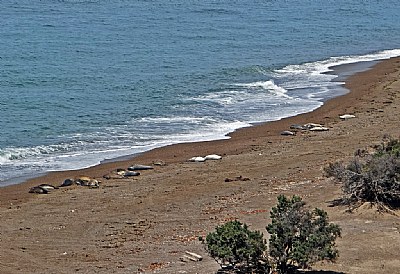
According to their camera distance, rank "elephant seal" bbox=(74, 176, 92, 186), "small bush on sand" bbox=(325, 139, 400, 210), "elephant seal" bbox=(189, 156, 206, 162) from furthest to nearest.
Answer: "elephant seal" bbox=(189, 156, 206, 162) → "elephant seal" bbox=(74, 176, 92, 186) → "small bush on sand" bbox=(325, 139, 400, 210)

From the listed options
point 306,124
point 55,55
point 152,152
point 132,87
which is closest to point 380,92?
point 306,124

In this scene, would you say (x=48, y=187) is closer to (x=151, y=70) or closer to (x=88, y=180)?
(x=88, y=180)

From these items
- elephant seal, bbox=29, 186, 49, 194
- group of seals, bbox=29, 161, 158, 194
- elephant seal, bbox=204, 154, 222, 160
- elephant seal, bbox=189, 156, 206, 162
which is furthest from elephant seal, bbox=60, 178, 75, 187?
elephant seal, bbox=204, 154, 222, 160

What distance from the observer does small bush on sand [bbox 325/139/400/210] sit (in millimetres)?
19172

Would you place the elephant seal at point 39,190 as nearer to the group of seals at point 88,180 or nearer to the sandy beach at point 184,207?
the group of seals at point 88,180

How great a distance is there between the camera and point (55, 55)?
49.0m

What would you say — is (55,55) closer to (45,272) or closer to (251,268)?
(45,272)

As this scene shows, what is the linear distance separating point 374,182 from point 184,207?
18.4 feet

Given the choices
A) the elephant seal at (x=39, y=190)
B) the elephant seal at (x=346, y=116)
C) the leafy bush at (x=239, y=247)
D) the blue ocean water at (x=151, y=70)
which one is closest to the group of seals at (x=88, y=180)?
the elephant seal at (x=39, y=190)

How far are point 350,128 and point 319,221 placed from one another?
1738 cm

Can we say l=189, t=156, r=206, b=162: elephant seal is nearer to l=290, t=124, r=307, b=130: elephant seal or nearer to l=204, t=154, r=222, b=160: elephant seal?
l=204, t=154, r=222, b=160: elephant seal

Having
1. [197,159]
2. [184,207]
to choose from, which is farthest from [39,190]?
[197,159]

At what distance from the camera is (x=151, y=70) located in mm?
45750

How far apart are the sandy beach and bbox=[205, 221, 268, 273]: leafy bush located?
3.97ft
